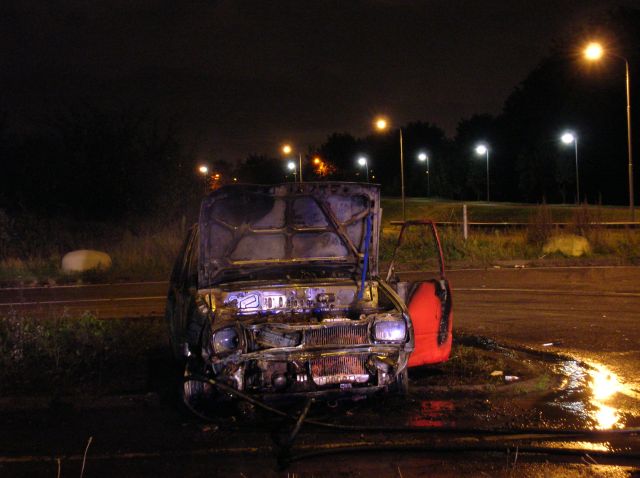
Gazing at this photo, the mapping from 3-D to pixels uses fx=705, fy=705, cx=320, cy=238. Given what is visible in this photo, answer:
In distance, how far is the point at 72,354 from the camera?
28.1 feet

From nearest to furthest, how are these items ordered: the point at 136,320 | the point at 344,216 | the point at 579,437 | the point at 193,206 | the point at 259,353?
1. the point at 579,437
2. the point at 259,353
3. the point at 344,216
4. the point at 136,320
5. the point at 193,206

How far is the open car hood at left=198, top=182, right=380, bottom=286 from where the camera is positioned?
7.05m

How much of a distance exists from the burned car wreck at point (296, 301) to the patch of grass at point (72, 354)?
2.99ft

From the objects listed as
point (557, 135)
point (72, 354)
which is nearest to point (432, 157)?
point (557, 135)

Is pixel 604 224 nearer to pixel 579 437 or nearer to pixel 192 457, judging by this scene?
pixel 579 437

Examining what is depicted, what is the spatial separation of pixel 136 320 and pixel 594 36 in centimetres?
6245

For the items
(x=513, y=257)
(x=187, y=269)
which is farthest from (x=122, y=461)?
(x=513, y=257)

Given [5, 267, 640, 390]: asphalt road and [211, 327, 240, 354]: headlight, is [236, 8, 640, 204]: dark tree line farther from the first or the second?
[211, 327, 240, 354]: headlight

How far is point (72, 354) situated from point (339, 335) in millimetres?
3926

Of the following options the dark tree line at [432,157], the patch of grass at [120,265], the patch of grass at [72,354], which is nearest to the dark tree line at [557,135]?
the dark tree line at [432,157]

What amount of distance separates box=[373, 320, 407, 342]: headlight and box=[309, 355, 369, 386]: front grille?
251mm

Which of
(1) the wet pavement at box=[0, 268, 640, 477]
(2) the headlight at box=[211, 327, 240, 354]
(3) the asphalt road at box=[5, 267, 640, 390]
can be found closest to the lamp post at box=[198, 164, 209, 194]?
(3) the asphalt road at box=[5, 267, 640, 390]

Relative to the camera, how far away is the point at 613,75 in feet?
205

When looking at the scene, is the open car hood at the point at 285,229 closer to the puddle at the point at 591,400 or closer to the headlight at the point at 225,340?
the headlight at the point at 225,340
